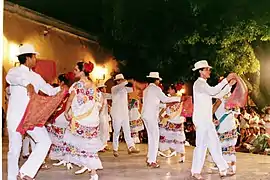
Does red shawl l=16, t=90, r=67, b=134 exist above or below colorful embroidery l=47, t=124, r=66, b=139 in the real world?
above

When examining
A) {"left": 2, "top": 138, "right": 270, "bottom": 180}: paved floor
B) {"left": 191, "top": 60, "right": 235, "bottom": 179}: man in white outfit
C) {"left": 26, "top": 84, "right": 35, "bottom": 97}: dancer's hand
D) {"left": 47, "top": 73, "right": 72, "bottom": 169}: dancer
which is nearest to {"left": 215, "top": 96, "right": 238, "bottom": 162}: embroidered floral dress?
{"left": 2, "top": 138, "right": 270, "bottom": 180}: paved floor

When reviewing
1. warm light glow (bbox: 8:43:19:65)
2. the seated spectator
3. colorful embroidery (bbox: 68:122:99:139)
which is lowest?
the seated spectator

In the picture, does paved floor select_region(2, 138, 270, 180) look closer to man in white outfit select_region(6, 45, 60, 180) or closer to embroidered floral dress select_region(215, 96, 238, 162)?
embroidered floral dress select_region(215, 96, 238, 162)

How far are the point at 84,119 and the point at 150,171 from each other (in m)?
1.70

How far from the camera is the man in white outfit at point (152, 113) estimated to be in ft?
26.0

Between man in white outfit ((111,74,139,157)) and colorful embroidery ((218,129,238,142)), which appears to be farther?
man in white outfit ((111,74,139,157))

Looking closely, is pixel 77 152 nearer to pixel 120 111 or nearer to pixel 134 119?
pixel 120 111

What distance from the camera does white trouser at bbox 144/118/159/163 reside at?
26.0 ft

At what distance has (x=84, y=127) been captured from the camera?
636cm

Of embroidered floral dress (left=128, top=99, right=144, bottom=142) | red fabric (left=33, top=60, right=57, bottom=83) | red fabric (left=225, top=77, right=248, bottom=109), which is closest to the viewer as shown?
red fabric (left=225, top=77, right=248, bottom=109)

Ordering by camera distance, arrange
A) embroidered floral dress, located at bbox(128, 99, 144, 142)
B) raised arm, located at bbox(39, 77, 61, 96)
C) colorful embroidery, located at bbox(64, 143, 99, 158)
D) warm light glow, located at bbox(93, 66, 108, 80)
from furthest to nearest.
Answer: warm light glow, located at bbox(93, 66, 108, 80) < embroidered floral dress, located at bbox(128, 99, 144, 142) < colorful embroidery, located at bbox(64, 143, 99, 158) < raised arm, located at bbox(39, 77, 61, 96)

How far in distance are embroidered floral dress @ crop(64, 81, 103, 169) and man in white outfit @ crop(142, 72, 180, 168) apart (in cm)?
157

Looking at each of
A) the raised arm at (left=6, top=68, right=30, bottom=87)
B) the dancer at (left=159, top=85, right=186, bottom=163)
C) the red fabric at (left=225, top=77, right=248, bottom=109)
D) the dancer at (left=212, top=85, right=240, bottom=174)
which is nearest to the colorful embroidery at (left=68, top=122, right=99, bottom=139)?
the raised arm at (left=6, top=68, right=30, bottom=87)

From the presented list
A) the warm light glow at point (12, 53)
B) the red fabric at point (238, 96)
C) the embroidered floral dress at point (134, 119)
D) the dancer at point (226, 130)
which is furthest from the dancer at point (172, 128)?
the warm light glow at point (12, 53)
